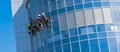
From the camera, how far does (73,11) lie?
1906 inches

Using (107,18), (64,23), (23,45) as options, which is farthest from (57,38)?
(23,45)

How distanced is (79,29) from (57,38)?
2.92 m

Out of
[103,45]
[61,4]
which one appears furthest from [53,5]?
[103,45]

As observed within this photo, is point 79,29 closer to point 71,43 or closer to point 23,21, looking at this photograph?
point 71,43

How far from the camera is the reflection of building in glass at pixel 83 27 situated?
4672cm

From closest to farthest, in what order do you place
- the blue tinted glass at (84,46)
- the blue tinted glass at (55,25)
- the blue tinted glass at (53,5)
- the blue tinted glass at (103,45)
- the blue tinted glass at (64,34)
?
the blue tinted glass at (103,45)
the blue tinted glass at (84,46)
the blue tinted glass at (64,34)
the blue tinted glass at (55,25)
the blue tinted glass at (53,5)

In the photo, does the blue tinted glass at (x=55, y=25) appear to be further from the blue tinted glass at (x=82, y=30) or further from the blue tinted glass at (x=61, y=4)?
the blue tinted glass at (x=82, y=30)

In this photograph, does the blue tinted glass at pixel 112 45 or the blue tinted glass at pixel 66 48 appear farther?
the blue tinted glass at pixel 66 48

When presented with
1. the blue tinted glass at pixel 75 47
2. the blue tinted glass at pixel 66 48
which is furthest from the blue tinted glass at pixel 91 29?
the blue tinted glass at pixel 66 48

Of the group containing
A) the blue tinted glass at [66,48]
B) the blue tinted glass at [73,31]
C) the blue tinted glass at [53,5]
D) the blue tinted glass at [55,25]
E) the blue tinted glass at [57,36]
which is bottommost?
the blue tinted glass at [66,48]

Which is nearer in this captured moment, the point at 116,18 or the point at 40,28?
the point at 40,28

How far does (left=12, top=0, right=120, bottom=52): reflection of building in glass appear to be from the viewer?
46719 millimetres

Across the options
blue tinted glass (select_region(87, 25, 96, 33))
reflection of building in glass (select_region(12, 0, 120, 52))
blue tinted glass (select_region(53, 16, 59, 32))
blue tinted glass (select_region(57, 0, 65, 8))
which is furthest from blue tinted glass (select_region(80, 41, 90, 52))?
blue tinted glass (select_region(57, 0, 65, 8))

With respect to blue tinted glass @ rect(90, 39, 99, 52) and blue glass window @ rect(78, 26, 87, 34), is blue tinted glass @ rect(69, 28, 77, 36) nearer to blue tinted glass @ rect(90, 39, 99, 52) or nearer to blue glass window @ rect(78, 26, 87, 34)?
blue glass window @ rect(78, 26, 87, 34)
